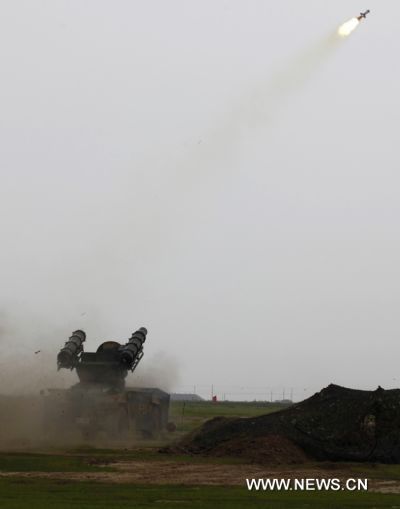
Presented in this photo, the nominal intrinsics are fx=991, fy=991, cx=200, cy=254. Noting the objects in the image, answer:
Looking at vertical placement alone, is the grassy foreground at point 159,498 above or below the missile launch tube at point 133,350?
below

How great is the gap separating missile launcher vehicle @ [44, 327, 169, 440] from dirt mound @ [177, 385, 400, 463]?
743 centimetres

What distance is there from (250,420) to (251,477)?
11061mm

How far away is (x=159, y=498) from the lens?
23562 mm

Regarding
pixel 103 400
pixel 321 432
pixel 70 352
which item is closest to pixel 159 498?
pixel 321 432

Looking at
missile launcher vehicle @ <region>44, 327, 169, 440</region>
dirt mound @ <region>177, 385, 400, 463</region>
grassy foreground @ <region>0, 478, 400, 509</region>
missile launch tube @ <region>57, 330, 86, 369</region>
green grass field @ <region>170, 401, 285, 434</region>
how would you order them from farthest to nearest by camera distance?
1. green grass field @ <region>170, 401, 285, 434</region>
2. missile launch tube @ <region>57, 330, 86, 369</region>
3. missile launcher vehicle @ <region>44, 327, 169, 440</region>
4. dirt mound @ <region>177, 385, 400, 463</region>
5. grassy foreground @ <region>0, 478, 400, 509</region>

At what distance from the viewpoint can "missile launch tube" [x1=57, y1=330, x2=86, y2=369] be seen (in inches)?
1987

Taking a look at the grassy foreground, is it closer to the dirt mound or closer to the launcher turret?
the dirt mound

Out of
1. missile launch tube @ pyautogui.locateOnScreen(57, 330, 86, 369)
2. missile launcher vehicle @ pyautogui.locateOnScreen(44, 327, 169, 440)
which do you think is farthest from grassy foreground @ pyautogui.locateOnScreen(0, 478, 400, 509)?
missile launch tube @ pyautogui.locateOnScreen(57, 330, 86, 369)

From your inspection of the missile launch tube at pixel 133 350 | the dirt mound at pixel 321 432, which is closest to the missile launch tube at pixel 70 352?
the missile launch tube at pixel 133 350

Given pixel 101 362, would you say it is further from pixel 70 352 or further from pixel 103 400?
pixel 103 400

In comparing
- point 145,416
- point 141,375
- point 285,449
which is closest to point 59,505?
point 285,449

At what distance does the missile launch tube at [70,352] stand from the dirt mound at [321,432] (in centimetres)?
1131
